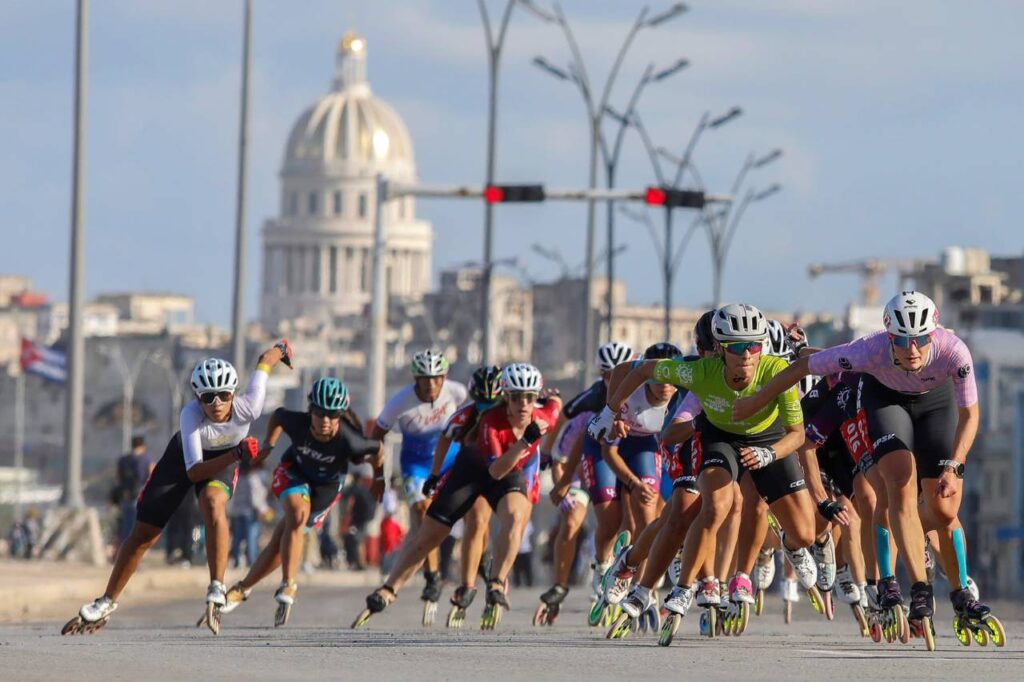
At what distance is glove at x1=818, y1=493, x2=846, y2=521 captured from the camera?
14031 millimetres

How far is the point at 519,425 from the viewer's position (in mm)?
16453

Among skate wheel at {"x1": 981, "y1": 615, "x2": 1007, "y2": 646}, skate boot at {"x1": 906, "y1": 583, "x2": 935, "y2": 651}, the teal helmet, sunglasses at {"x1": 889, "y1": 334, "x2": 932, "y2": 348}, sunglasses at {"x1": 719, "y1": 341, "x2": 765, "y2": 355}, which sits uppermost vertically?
sunglasses at {"x1": 889, "y1": 334, "x2": 932, "y2": 348}

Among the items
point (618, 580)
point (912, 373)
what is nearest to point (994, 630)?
point (912, 373)

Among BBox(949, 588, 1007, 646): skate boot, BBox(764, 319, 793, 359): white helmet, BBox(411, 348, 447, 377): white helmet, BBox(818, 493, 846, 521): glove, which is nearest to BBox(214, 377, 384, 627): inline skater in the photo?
BBox(411, 348, 447, 377): white helmet

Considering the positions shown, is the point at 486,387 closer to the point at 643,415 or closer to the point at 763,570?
the point at 643,415

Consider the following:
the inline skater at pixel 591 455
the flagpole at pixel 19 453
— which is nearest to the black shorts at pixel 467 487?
the inline skater at pixel 591 455

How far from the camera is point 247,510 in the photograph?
3077 cm

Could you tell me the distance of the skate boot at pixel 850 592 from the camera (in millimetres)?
14914

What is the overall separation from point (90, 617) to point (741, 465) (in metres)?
4.35

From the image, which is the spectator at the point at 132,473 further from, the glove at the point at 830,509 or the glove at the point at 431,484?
the glove at the point at 830,509

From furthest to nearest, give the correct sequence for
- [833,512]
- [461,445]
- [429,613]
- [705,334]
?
[429,613], [461,445], [833,512], [705,334]

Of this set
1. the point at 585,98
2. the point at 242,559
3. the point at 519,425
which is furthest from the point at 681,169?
the point at 519,425

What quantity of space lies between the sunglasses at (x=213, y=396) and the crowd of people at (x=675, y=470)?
0.02 metres

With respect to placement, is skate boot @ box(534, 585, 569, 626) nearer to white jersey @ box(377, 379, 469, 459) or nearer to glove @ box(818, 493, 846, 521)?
white jersey @ box(377, 379, 469, 459)
